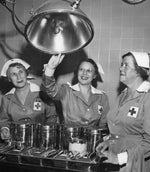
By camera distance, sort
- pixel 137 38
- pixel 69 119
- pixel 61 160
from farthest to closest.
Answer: pixel 137 38 → pixel 69 119 → pixel 61 160

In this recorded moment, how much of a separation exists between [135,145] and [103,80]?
4.59ft

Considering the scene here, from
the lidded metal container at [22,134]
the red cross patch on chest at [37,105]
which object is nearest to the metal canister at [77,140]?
the lidded metal container at [22,134]

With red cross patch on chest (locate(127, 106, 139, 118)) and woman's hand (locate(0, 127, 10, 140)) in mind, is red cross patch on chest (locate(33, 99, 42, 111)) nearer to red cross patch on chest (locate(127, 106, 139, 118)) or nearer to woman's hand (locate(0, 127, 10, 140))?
woman's hand (locate(0, 127, 10, 140))

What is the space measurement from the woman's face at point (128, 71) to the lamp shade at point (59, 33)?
836 mm

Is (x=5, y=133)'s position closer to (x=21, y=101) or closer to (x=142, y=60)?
(x=21, y=101)

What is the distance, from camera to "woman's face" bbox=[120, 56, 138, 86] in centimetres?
223

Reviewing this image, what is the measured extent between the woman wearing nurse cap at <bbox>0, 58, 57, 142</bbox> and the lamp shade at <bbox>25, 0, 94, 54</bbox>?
1363 millimetres

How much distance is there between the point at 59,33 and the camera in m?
1.54

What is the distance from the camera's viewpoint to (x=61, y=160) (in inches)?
73.5

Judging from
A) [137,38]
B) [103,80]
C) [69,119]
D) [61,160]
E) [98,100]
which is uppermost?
[137,38]

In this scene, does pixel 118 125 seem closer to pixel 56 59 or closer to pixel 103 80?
pixel 56 59

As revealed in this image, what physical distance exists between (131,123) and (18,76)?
4.36 feet

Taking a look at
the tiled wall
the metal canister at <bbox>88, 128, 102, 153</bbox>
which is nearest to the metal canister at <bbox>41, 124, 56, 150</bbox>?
the metal canister at <bbox>88, 128, 102, 153</bbox>

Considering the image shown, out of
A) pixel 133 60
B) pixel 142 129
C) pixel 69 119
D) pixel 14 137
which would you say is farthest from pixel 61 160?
pixel 133 60
